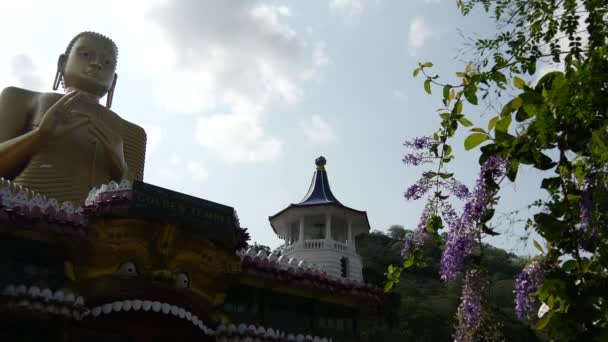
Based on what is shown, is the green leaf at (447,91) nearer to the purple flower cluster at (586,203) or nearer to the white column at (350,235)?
the purple flower cluster at (586,203)

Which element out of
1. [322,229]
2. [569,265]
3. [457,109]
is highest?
[322,229]

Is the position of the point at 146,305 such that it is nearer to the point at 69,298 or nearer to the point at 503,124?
the point at 69,298

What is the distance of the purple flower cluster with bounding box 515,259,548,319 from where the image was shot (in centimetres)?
518

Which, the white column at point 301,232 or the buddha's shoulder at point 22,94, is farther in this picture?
the white column at point 301,232

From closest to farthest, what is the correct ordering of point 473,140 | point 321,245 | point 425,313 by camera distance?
point 473,140
point 321,245
point 425,313

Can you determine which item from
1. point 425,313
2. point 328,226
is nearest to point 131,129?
point 328,226

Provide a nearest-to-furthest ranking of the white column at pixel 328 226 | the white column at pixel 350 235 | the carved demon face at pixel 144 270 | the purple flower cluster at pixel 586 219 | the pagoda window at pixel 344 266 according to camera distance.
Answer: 1. the purple flower cluster at pixel 586 219
2. the carved demon face at pixel 144 270
3. the pagoda window at pixel 344 266
4. the white column at pixel 328 226
5. the white column at pixel 350 235

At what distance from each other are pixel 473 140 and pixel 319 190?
84.3 ft

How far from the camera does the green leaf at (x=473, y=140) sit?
4.38 m

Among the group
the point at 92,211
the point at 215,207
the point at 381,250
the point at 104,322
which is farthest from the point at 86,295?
the point at 381,250

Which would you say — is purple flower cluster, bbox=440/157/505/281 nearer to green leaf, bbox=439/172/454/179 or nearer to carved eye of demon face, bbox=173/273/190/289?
green leaf, bbox=439/172/454/179

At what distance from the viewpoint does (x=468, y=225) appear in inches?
223

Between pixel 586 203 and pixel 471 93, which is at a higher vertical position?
pixel 471 93

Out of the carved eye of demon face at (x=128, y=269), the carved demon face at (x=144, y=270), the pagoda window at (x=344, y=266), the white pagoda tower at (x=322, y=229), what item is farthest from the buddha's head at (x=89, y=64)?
the pagoda window at (x=344, y=266)
